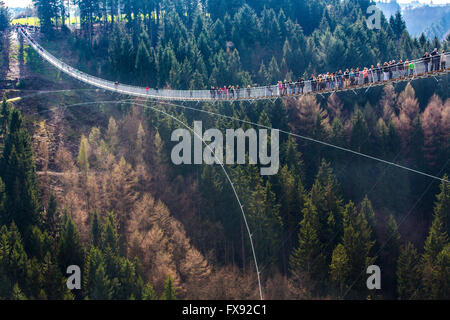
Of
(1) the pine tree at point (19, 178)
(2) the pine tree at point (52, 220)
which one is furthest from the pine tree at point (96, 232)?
(1) the pine tree at point (19, 178)

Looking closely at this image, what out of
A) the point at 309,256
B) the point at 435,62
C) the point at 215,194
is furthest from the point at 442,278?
the point at 215,194

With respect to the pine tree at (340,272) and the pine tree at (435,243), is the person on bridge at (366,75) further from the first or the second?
the pine tree at (435,243)

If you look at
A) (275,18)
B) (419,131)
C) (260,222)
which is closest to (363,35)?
(275,18)

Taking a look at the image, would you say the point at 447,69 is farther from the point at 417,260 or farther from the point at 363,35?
the point at 363,35

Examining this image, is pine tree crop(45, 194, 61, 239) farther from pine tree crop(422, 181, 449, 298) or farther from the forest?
pine tree crop(422, 181, 449, 298)

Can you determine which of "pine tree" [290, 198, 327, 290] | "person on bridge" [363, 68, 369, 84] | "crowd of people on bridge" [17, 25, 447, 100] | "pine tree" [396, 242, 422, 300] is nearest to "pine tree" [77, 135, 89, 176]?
"crowd of people on bridge" [17, 25, 447, 100]
